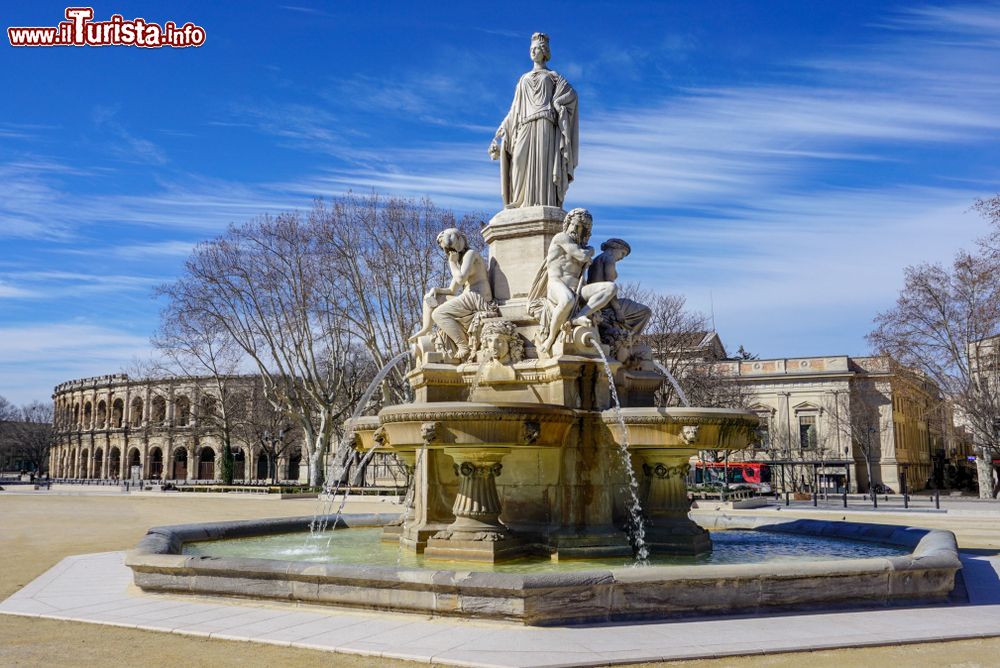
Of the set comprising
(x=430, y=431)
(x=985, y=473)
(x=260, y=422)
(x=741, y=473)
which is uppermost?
(x=260, y=422)

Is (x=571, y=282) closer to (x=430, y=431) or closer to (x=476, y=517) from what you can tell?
(x=430, y=431)

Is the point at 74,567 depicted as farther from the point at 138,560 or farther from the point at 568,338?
the point at 568,338

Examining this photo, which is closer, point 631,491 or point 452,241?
point 631,491

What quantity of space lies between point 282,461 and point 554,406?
248ft

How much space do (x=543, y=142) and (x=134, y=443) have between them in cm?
8275

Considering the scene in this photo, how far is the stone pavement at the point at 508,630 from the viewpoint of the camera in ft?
20.1

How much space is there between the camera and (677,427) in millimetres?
9922

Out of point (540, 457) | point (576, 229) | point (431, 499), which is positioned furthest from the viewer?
point (576, 229)

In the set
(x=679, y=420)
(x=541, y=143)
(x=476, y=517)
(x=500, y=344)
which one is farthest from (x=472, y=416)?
(x=541, y=143)

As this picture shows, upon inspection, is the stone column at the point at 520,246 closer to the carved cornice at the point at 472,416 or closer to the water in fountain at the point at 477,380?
the water in fountain at the point at 477,380

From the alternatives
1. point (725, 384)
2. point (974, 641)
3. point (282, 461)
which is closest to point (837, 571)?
point (974, 641)

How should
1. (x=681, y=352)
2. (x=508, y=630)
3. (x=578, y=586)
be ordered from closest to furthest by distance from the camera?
1. (x=508, y=630)
2. (x=578, y=586)
3. (x=681, y=352)

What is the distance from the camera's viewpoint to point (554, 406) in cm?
972

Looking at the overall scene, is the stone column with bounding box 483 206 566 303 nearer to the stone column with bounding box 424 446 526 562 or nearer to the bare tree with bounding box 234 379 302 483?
the stone column with bounding box 424 446 526 562
